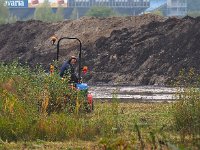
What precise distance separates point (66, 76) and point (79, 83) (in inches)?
115

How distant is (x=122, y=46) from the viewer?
47.3m

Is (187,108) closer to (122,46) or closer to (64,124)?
(64,124)

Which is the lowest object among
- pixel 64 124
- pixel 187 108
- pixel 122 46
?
pixel 122 46

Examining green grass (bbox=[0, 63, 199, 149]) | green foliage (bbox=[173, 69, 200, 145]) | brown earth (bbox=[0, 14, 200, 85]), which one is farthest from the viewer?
brown earth (bbox=[0, 14, 200, 85])

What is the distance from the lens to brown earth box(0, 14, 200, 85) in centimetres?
4275

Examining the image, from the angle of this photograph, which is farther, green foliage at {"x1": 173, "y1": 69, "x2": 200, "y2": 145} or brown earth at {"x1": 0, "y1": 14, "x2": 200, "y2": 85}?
brown earth at {"x1": 0, "y1": 14, "x2": 200, "y2": 85}

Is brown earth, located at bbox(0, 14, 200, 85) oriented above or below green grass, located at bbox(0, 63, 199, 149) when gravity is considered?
below

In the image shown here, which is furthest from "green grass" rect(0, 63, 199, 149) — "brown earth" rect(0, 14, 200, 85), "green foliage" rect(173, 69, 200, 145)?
"brown earth" rect(0, 14, 200, 85)

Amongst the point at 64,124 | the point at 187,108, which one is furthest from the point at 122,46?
the point at 64,124

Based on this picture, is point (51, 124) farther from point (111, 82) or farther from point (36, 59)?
point (36, 59)

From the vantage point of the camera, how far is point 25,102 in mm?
15469

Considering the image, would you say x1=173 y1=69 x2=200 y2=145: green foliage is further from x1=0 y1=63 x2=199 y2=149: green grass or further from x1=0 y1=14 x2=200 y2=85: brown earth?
x1=0 y1=14 x2=200 y2=85: brown earth

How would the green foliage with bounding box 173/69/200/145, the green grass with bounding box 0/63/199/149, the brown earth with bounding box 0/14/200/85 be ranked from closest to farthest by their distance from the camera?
the green grass with bounding box 0/63/199/149
the green foliage with bounding box 173/69/200/145
the brown earth with bounding box 0/14/200/85

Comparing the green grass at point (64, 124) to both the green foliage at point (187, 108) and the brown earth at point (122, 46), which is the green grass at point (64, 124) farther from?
the brown earth at point (122, 46)
